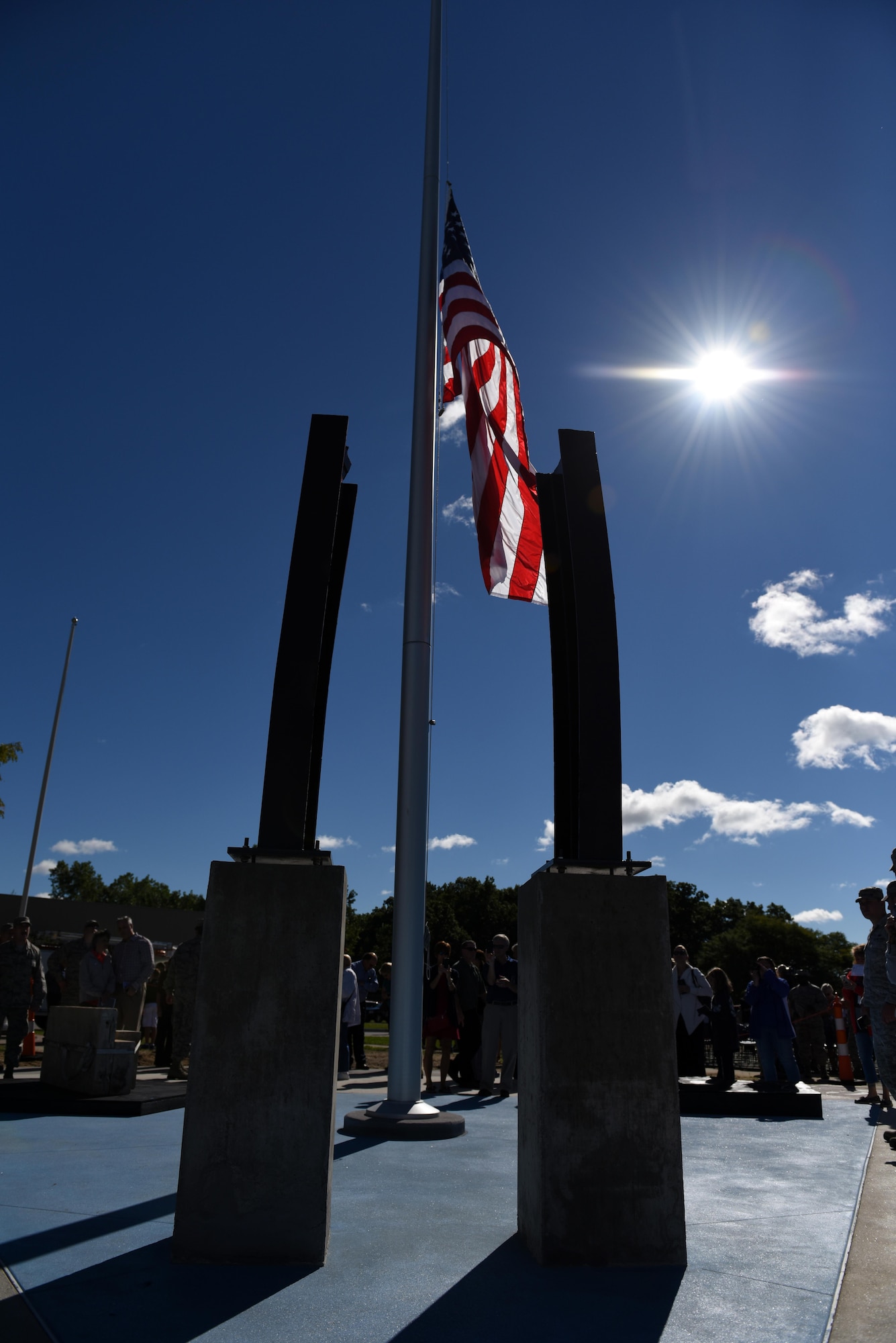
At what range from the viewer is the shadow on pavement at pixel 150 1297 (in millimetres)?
3105

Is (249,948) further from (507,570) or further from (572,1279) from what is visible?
(507,570)

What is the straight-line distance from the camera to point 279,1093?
4133 millimetres

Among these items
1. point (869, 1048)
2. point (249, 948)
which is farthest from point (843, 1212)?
point (869, 1048)

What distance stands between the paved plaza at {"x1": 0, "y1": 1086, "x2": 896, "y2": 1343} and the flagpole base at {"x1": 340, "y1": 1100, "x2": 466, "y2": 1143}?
900 mm

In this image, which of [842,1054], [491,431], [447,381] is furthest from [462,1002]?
Result: [447,381]

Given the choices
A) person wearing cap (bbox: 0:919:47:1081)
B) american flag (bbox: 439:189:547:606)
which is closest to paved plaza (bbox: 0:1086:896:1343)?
person wearing cap (bbox: 0:919:47:1081)

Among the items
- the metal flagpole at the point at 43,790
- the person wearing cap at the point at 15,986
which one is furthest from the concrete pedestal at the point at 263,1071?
the metal flagpole at the point at 43,790

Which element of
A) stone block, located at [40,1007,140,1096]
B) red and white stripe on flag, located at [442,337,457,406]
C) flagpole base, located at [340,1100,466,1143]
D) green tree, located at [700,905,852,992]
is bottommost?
flagpole base, located at [340,1100,466,1143]

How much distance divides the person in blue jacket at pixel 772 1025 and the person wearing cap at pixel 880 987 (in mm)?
4037

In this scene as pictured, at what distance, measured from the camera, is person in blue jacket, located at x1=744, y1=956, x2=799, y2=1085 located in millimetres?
10844

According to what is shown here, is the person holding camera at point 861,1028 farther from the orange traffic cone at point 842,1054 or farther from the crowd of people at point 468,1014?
the crowd of people at point 468,1014

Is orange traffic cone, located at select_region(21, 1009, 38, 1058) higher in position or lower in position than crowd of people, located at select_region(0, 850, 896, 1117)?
lower

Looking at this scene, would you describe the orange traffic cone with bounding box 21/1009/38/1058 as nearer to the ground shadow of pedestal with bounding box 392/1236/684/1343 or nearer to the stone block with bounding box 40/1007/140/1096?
the stone block with bounding box 40/1007/140/1096

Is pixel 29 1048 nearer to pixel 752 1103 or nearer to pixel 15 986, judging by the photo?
pixel 15 986
